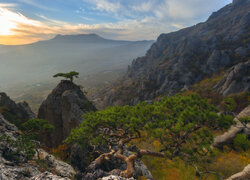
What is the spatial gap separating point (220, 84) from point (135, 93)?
6783 cm

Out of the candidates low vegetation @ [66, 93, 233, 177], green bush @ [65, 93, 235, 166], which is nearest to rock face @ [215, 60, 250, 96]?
low vegetation @ [66, 93, 233, 177]

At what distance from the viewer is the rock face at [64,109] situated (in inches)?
1117

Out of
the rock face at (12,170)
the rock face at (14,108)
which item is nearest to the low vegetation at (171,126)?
the rock face at (12,170)

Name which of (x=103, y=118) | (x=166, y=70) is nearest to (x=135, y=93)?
(x=166, y=70)

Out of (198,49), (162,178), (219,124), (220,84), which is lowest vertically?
(162,178)

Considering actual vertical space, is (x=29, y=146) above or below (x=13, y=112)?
above

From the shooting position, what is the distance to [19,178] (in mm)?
9273

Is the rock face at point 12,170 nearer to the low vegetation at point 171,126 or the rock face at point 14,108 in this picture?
the low vegetation at point 171,126

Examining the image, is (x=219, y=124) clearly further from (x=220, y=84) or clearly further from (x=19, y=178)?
(x=220, y=84)

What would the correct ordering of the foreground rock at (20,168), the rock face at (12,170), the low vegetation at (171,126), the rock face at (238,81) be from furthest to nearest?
the rock face at (238,81) → the low vegetation at (171,126) → the foreground rock at (20,168) → the rock face at (12,170)

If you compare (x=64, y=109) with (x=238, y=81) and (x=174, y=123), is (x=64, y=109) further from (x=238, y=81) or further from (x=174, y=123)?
(x=238, y=81)

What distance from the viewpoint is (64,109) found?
3033cm

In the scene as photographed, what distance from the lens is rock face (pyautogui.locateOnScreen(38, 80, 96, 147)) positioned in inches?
1117

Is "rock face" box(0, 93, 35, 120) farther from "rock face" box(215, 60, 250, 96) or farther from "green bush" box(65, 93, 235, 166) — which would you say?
"rock face" box(215, 60, 250, 96)
